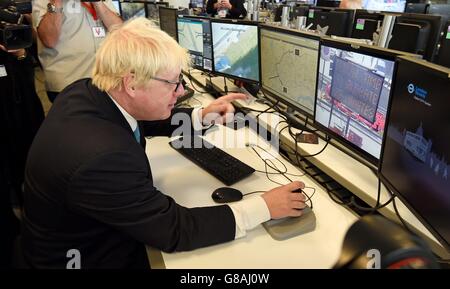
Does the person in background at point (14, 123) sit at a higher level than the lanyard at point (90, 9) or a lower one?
lower

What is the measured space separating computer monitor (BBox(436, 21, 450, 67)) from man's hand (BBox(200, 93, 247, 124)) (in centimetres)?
107

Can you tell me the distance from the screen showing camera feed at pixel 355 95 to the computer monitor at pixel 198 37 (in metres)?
0.97

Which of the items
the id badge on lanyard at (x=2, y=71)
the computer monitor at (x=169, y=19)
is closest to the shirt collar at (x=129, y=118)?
the id badge on lanyard at (x=2, y=71)

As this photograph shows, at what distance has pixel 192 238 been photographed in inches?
37.0

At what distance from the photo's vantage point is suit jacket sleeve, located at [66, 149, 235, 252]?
865 mm

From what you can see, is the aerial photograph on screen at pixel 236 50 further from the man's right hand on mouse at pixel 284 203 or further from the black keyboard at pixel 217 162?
the man's right hand on mouse at pixel 284 203

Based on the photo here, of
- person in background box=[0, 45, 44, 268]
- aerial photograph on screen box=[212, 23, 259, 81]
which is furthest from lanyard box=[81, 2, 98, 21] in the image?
aerial photograph on screen box=[212, 23, 259, 81]

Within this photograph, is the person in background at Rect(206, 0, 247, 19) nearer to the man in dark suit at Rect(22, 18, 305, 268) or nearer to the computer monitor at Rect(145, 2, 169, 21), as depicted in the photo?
the computer monitor at Rect(145, 2, 169, 21)

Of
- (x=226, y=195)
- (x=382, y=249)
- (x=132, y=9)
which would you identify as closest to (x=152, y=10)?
(x=132, y=9)

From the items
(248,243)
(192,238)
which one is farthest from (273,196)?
(192,238)

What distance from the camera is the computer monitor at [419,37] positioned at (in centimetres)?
172

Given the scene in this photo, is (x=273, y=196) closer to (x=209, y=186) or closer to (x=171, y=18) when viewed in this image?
(x=209, y=186)

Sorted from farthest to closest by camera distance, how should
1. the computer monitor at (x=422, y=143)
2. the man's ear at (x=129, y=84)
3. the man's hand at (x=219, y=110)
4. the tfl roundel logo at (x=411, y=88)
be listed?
1. the man's hand at (x=219, y=110)
2. the man's ear at (x=129, y=84)
3. the tfl roundel logo at (x=411, y=88)
4. the computer monitor at (x=422, y=143)

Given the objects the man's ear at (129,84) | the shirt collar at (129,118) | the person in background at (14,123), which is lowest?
the person in background at (14,123)
